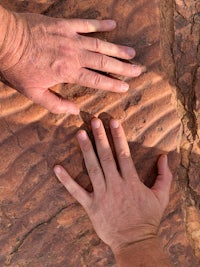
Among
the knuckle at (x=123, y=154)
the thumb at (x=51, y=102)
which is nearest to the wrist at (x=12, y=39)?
the thumb at (x=51, y=102)

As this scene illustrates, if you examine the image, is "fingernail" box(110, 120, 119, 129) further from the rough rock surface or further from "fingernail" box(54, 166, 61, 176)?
"fingernail" box(54, 166, 61, 176)

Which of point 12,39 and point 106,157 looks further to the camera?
point 106,157

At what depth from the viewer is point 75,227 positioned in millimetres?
2383

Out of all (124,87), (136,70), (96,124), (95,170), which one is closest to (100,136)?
(96,124)

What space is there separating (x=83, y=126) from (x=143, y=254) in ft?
2.44

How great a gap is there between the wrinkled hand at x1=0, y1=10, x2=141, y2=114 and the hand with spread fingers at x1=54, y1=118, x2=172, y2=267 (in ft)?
0.82

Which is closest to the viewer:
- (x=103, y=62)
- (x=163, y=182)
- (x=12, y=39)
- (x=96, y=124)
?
(x=12, y=39)

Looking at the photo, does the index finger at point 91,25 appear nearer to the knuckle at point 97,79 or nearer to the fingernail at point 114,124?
→ the knuckle at point 97,79

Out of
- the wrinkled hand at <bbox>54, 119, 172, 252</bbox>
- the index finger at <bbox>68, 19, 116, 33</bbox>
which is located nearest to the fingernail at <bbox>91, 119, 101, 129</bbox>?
the wrinkled hand at <bbox>54, 119, 172, 252</bbox>

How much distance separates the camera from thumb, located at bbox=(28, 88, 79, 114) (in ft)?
7.06

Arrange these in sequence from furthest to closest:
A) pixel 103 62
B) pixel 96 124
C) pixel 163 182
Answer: pixel 163 182, pixel 96 124, pixel 103 62

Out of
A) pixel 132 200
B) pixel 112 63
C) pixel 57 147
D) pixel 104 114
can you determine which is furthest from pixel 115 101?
pixel 132 200

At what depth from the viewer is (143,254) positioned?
216 centimetres

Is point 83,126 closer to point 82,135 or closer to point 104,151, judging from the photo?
point 82,135
